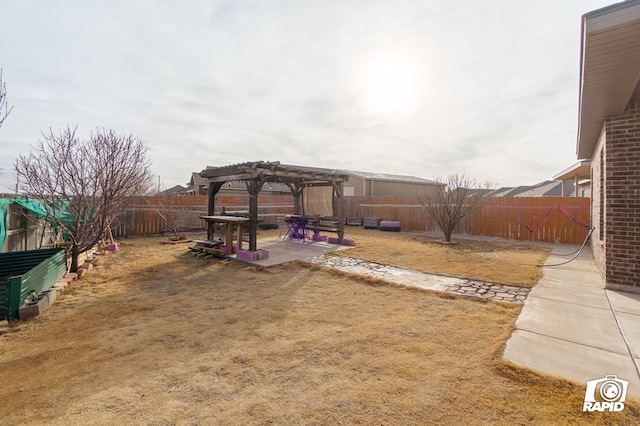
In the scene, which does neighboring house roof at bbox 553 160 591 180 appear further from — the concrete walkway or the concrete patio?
the concrete patio

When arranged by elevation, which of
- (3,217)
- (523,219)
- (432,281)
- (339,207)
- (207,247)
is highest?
(339,207)

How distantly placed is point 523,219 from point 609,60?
913 cm

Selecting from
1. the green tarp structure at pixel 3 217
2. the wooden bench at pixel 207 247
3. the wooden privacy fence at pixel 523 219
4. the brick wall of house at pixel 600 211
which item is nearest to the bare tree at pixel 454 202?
the wooden privacy fence at pixel 523 219

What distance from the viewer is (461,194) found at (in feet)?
34.9

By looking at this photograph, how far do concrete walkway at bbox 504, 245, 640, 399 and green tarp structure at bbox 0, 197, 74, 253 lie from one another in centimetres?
772

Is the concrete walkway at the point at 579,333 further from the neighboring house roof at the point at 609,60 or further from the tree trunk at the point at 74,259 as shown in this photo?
the tree trunk at the point at 74,259

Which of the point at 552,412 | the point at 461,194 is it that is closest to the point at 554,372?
the point at 552,412

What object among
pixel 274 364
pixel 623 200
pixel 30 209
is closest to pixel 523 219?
pixel 623 200

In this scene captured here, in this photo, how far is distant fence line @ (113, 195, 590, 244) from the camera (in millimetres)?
10383

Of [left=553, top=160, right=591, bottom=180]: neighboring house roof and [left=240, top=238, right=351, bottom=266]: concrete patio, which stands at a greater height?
[left=553, top=160, right=591, bottom=180]: neighboring house roof

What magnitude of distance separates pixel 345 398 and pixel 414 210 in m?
13.3

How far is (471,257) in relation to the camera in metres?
7.76

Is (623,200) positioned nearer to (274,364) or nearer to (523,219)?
Answer: (274,364)

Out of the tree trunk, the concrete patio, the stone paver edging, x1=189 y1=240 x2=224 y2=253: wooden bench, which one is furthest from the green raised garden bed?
the stone paver edging
